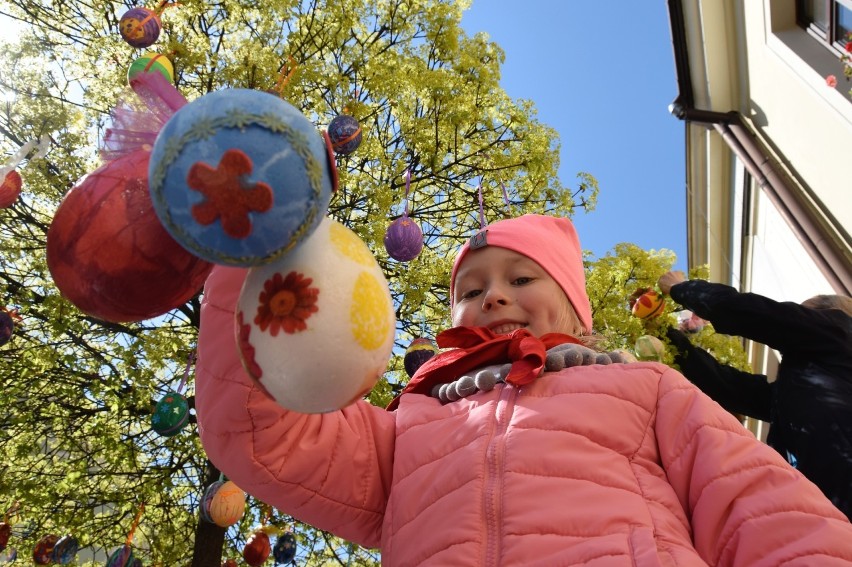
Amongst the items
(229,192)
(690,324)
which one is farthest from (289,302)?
(690,324)

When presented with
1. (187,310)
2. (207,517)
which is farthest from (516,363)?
(187,310)

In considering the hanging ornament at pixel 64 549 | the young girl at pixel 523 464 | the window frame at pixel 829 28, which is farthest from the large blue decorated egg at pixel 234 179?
the window frame at pixel 829 28

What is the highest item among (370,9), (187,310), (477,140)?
(370,9)

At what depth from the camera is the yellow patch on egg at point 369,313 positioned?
92cm

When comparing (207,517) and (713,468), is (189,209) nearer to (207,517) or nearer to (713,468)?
(713,468)

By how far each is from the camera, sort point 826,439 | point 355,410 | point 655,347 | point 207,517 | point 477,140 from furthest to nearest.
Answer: point 477,140 → point 207,517 → point 655,347 → point 826,439 → point 355,410

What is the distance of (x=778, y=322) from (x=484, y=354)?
2.07 meters

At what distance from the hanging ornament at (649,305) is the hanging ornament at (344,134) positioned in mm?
2714

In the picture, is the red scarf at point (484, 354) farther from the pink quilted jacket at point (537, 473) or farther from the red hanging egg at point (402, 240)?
the red hanging egg at point (402, 240)

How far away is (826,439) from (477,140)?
Result: 5.13 metres

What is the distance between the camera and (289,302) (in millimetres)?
897

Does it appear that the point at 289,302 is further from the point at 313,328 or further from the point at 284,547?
the point at 284,547

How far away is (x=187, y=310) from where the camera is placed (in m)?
6.10

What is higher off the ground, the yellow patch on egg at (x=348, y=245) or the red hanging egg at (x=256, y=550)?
the red hanging egg at (x=256, y=550)
